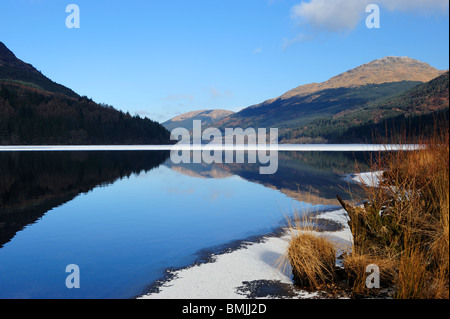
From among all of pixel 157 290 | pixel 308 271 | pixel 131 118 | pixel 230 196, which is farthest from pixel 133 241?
pixel 131 118

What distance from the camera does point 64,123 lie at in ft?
432

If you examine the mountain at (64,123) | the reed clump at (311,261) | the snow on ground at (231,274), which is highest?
the mountain at (64,123)

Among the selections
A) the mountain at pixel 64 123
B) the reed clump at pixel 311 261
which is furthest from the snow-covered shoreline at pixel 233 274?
the mountain at pixel 64 123

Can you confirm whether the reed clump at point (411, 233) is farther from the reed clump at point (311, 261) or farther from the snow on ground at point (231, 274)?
the snow on ground at point (231, 274)

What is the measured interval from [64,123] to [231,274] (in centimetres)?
13874

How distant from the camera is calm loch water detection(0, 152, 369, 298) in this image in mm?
8250

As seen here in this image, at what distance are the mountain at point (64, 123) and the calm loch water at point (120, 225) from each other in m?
106

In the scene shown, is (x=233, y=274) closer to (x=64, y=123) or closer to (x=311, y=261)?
(x=311, y=261)

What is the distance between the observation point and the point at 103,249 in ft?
34.6

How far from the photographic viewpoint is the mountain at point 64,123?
11869cm

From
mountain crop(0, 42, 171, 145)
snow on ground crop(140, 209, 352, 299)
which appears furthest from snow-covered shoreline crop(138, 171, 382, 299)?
mountain crop(0, 42, 171, 145)

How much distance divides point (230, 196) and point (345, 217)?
8.20m

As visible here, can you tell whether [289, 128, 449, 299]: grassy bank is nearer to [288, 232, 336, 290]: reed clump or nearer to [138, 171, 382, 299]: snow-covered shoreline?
[288, 232, 336, 290]: reed clump
